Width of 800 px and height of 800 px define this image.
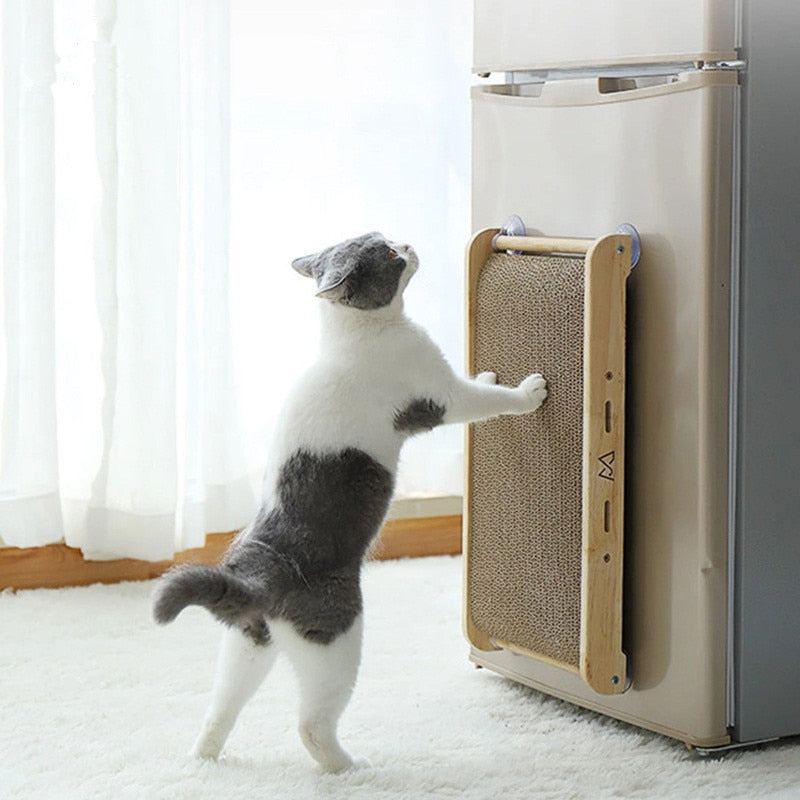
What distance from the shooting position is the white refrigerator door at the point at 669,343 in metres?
1.60

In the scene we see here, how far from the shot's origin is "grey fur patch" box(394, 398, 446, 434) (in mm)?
1662

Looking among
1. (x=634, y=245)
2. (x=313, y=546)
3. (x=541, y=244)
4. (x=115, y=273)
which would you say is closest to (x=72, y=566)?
(x=115, y=273)

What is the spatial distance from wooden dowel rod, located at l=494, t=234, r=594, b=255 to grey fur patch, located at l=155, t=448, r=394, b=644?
1.17 ft

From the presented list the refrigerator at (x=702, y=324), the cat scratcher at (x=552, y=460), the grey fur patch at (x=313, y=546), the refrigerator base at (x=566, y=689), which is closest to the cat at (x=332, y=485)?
the grey fur patch at (x=313, y=546)

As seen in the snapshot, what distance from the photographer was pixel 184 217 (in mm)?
2426

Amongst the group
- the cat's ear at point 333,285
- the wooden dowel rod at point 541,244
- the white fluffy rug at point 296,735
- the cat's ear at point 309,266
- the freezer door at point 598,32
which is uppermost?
the freezer door at point 598,32

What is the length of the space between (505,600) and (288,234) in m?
0.93

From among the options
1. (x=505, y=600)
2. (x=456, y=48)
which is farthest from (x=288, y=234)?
(x=505, y=600)

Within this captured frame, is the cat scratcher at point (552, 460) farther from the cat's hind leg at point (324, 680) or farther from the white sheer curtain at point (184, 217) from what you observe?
the white sheer curtain at point (184, 217)

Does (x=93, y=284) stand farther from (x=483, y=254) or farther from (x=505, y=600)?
(x=505, y=600)

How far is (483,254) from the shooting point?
1883 mm

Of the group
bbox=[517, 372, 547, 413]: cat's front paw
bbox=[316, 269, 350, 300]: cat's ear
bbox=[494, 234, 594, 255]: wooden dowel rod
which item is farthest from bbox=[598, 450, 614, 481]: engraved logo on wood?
bbox=[316, 269, 350, 300]: cat's ear

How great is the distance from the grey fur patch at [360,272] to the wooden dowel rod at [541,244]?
195mm

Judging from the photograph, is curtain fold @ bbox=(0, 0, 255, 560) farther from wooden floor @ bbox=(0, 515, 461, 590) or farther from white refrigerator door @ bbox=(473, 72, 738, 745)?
white refrigerator door @ bbox=(473, 72, 738, 745)
